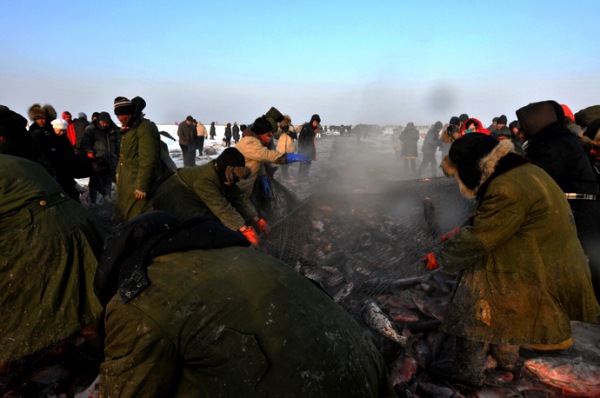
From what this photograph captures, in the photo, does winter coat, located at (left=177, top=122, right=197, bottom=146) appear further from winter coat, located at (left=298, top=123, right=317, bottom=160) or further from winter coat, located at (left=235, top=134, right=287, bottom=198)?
winter coat, located at (left=235, top=134, right=287, bottom=198)

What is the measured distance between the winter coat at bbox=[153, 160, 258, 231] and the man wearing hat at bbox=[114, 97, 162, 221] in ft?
0.66

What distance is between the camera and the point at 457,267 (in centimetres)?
234

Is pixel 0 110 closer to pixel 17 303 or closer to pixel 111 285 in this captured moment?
pixel 17 303

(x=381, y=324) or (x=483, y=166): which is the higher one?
(x=483, y=166)

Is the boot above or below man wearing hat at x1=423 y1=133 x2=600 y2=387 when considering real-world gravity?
below

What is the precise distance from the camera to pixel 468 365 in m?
2.47

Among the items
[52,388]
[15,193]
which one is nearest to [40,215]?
[15,193]

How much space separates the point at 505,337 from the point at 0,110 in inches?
182

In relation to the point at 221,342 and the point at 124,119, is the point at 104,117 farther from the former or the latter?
the point at 221,342

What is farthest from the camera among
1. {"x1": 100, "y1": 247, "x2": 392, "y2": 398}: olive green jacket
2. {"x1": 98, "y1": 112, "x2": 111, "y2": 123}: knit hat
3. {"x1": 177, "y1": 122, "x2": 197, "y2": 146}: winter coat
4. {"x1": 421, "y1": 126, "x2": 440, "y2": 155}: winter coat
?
{"x1": 177, "y1": 122, "x2": 197, "y2": 146}: winter coat

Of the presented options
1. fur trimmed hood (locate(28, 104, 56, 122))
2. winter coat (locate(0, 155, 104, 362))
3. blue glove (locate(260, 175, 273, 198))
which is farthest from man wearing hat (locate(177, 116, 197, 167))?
winter coat (locate(0, 155, 104, 362))

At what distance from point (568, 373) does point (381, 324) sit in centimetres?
130

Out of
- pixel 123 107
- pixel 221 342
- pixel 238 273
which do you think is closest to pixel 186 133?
pixel 123 107

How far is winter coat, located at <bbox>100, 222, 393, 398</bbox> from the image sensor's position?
3.87 feet
